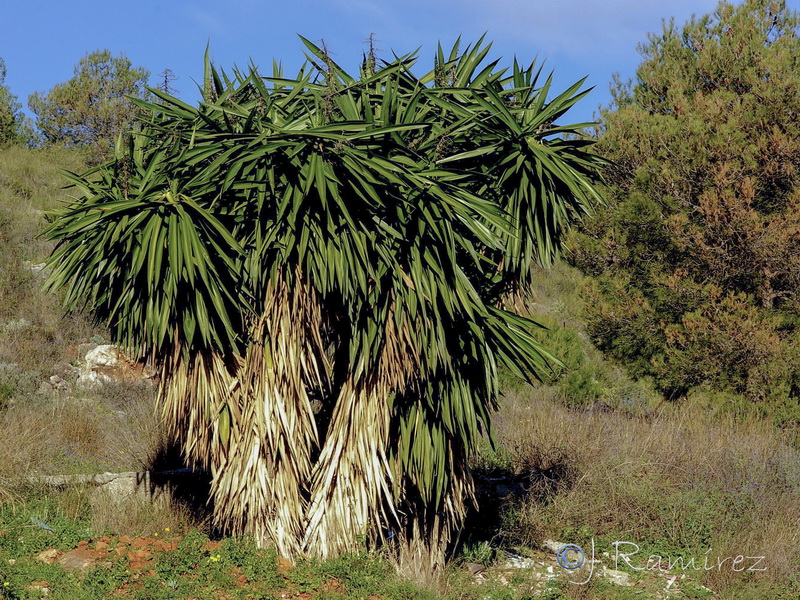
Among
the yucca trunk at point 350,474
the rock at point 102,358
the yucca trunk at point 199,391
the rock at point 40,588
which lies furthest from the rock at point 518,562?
the rock at point 102,358

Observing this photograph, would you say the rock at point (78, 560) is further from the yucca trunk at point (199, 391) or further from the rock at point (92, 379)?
the rock at point (92, 379)

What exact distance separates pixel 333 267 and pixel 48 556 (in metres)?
3.28

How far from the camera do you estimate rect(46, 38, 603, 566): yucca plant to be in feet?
Answer: 18.9

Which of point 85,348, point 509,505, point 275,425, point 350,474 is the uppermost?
point 85,348

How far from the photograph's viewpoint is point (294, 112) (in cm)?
658

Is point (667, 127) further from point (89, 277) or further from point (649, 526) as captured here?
point (89, 277)

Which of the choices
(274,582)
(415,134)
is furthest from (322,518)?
(415,134)

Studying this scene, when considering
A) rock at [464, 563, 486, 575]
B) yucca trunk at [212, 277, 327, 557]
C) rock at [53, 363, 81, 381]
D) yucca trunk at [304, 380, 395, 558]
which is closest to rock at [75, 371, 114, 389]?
rock at [53, 363, 81, 381]

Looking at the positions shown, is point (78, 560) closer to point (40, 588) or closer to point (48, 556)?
point (48, 556)

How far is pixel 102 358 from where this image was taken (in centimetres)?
1262

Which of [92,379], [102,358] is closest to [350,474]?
[92,379]

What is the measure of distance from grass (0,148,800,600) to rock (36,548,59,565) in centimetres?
9

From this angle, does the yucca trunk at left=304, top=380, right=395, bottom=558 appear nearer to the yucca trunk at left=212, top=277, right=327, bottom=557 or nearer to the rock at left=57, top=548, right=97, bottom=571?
the yucca trunk at left=212, top=277, right=327, bottom=557

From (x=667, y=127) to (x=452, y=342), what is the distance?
7.65 metres
